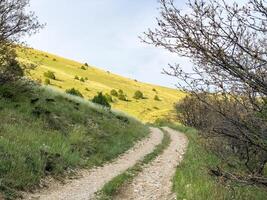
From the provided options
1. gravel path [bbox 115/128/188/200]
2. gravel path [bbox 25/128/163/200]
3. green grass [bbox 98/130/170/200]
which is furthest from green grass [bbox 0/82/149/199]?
gravel path [bbox 115/128/188/200]

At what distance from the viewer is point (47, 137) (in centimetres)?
1734

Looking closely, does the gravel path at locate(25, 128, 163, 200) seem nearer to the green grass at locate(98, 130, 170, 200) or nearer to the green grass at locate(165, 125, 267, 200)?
the green grass at locate(98, 130, 170, 200)

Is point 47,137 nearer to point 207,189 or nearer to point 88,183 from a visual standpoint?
point 88,183

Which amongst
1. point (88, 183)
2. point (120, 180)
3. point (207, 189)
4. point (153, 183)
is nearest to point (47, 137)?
point (88, 183)

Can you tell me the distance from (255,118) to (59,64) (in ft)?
251

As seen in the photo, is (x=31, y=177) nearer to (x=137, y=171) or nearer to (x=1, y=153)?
(x=1, y=153)

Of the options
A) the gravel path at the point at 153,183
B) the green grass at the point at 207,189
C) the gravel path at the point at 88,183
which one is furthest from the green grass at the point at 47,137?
the green grass at the point at 207,189

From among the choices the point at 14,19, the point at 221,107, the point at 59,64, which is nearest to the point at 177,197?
the point at 221,107

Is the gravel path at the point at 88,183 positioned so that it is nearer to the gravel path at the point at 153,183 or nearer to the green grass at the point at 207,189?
the gravel path at the point at 153,183

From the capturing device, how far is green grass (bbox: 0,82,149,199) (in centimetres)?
1245

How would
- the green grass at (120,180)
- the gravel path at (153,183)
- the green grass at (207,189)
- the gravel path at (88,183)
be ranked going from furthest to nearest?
the gravel path at (153,183)
the green grass at (120,180)
the gravel path at (88,183)
the green grass at (207,189)

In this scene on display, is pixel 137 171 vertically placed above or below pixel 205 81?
below

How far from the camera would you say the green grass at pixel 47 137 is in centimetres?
1245

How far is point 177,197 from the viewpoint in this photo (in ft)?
35.2
